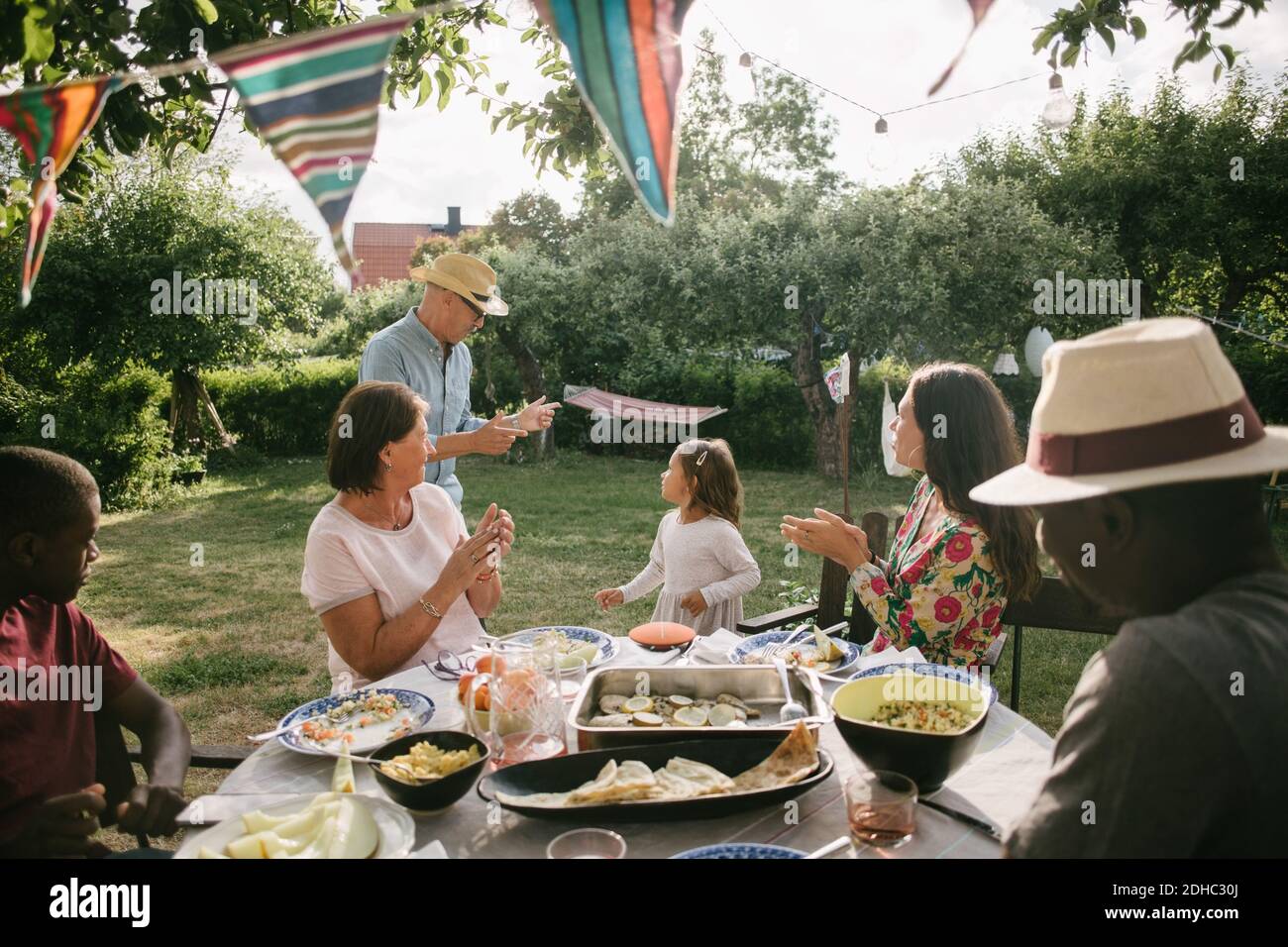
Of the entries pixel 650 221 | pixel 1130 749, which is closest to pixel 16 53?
pixel 1130 749

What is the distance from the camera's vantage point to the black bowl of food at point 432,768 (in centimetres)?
166

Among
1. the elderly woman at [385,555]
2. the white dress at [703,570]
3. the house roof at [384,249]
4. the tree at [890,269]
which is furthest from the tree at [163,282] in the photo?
the house roof at [384,249]

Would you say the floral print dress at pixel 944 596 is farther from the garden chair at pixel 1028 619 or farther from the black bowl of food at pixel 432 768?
the black bowl of food at pixel 432 768

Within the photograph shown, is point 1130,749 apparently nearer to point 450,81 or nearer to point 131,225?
point 450,81

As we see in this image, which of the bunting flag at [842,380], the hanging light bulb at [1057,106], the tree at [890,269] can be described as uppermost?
the tree at [890,269]

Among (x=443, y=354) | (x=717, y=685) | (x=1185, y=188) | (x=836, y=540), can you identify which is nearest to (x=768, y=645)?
(x=836, y=540)

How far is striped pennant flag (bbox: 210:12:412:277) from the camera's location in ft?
5.97

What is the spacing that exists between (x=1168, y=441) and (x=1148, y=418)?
1.7 inches

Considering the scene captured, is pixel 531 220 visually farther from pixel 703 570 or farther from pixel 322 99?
pixel 322 99

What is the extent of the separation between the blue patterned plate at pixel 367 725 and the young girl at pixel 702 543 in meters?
1.92

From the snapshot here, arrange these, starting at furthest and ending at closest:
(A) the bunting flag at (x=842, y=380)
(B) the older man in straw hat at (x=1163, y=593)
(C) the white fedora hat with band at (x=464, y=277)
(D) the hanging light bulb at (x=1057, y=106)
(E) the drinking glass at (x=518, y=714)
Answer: (A) the bunting flag at (x=842, y=380)
(C) the white fedora hat with band at (x=464, y=277)
(D) the hanging light bulb at (x=1057, y=106)
(E) the drinking glass at (x=518, y=714)
(B) the older man in straw hat at (x=1163, y=593)

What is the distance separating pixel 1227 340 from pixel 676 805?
1547 centimetres

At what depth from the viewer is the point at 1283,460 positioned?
1.19m

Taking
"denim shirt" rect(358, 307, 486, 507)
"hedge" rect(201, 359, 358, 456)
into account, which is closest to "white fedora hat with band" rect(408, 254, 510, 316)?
"denim shirt" rect(358, 307, 486, 507)
